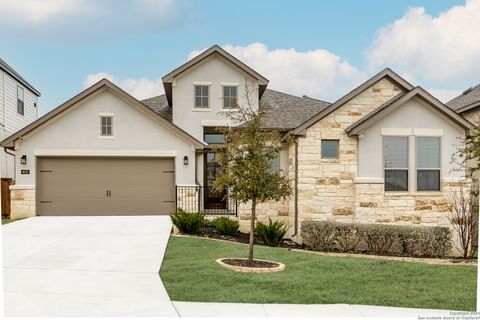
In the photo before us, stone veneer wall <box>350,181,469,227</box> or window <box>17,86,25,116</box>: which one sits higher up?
window <box>17,86,25,116</box>

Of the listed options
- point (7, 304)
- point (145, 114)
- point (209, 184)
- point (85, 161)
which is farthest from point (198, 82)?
point (7, 304)

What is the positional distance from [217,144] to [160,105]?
766cm

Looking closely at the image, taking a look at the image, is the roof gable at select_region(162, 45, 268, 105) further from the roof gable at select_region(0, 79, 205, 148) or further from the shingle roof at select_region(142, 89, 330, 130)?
the roof gable at select_region(0, 79, 205, 148)

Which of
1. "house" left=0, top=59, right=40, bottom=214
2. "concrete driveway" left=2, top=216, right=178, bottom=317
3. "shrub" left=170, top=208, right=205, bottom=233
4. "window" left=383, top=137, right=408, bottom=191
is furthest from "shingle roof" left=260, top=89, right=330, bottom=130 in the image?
"house" left=0, top=59, right=40, bottom=214

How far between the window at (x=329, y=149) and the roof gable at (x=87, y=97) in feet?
16.3

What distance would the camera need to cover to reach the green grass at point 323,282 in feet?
25.1

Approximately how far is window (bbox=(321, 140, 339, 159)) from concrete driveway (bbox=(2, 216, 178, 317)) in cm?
538

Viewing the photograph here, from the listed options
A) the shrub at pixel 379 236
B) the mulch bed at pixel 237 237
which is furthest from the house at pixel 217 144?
the shrub at pixel 379 236

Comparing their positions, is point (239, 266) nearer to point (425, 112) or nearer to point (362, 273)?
point (362, 273)

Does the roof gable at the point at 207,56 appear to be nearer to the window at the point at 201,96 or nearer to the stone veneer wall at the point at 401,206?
the window at the point at 201,96

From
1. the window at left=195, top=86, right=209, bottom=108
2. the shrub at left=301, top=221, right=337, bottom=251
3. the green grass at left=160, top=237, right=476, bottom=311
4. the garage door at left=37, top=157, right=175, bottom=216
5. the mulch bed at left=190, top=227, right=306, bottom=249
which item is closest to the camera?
the green grass at left=160, top=237, right=476, bottom=311

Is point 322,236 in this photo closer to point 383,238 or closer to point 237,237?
point 383,238

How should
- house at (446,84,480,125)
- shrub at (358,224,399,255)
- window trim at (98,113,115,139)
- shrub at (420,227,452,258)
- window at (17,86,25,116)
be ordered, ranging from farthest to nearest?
window at (17,86,25,116) → window trim at (98,113,115,139) → house at (446,84,480,125) → shrub at (358,224,399,255) → shrub at (420,227,452,258)

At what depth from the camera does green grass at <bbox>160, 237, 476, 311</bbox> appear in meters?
7.64
